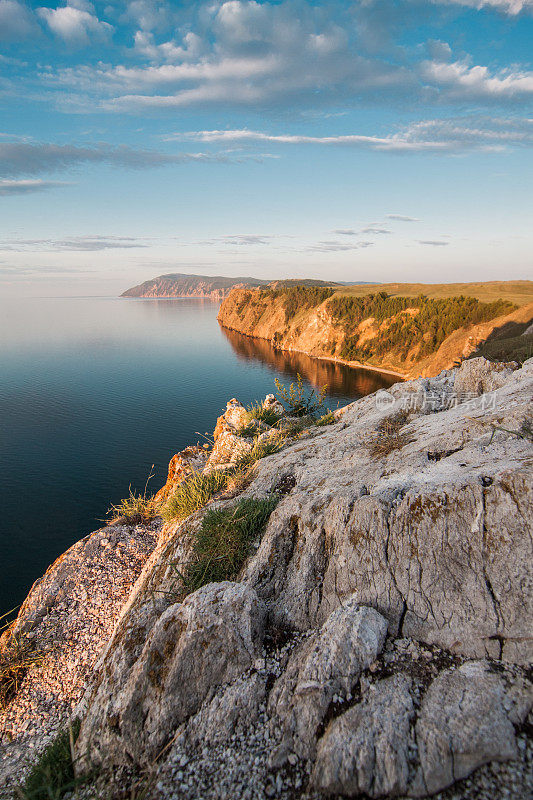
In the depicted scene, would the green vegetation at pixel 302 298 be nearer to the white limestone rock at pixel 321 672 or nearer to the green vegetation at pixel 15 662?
the green vegetation at pixel 15 662

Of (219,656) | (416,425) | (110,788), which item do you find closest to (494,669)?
(219,656)

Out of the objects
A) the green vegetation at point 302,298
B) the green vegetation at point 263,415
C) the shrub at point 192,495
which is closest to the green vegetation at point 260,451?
the shrub at point 192,495

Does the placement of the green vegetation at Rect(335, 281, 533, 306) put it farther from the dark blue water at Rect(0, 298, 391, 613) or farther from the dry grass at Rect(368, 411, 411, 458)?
the dry grass at Rect(368, 411, 411, 458)

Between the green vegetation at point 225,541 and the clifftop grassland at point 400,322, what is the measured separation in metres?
73.3

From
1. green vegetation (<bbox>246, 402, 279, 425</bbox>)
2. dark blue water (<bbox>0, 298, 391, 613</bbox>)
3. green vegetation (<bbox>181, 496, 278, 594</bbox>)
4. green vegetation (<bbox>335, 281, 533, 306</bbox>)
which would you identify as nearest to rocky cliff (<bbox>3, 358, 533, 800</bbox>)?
green vegetation (<bbox>181, 496, 278, 594</bbox>)

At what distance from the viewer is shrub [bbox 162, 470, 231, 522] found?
9.42 meters

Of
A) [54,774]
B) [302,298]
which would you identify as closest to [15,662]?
[54,774]

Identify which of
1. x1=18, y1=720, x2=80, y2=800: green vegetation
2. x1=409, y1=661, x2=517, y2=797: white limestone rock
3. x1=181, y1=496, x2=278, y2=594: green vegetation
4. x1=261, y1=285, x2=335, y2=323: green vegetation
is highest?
x1=261, y1=285, x2=335, y2=323: green vegetation

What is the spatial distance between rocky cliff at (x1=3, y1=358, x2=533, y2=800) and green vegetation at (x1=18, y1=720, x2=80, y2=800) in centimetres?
23

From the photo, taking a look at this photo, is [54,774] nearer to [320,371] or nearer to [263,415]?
[263,415]

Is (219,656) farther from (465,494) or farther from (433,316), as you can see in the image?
(433,316)

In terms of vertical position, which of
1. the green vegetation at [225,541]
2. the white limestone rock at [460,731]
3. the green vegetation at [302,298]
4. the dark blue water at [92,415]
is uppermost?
the green vegetation at [302,298]

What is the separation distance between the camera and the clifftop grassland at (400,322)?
79.4 m

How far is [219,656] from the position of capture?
477 cm
